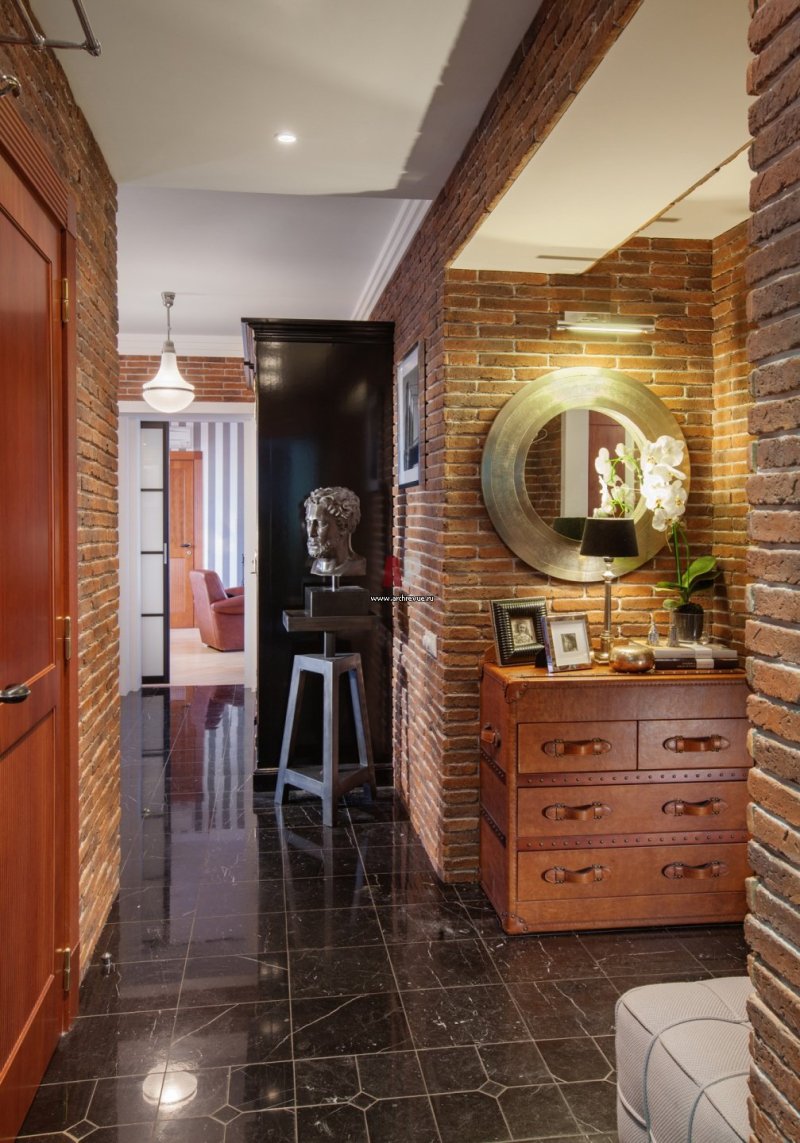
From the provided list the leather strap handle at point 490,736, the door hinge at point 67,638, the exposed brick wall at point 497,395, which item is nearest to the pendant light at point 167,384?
the exposed brick wall at point 497,395

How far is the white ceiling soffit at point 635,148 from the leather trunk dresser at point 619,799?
5.15ft

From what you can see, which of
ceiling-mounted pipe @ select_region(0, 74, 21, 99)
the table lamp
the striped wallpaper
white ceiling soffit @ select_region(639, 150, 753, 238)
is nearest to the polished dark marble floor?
the table lamp

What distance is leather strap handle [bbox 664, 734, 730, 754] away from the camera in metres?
3.15

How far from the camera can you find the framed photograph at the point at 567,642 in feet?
10.5

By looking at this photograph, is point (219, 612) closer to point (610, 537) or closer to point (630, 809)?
point (610, 537)

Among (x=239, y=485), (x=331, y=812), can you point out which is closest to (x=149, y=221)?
(x=331, y=812)

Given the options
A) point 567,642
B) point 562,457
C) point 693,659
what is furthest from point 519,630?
point 562,457

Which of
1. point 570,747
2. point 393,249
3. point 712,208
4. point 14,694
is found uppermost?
point 393,249

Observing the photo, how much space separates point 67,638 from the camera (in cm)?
Answer: 251

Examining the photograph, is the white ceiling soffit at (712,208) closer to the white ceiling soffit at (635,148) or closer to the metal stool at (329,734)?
the white ceiling soffit at (635,148)

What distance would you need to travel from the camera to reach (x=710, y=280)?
365cm

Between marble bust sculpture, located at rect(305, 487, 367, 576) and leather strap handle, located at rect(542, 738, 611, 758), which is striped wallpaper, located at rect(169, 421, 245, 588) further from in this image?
leather strap handle, located at rect(542, 738, 611, 758)

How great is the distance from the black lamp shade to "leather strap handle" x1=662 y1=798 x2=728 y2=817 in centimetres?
92

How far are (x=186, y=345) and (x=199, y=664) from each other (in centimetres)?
327
